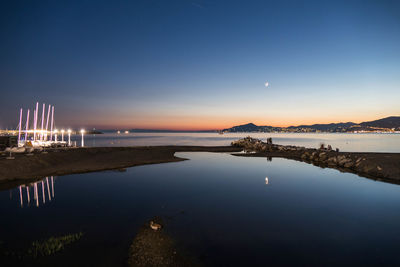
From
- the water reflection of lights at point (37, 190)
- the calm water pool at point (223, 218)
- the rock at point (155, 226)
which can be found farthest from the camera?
the water reflection of lights at point (37, 190)

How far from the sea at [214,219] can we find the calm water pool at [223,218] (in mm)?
51

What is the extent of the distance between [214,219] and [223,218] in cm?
59

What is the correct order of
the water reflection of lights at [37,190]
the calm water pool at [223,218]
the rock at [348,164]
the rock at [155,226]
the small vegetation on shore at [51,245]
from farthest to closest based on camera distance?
the rock at [348,164], the water reflection of lights at [37,190], the rock at [155,226], the calm water pool at [223,218], the small vegetation on shore at [51,245]

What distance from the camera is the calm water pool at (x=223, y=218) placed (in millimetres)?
8664

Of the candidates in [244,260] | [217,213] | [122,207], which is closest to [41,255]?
[122,207]

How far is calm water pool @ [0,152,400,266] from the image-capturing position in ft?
28.4

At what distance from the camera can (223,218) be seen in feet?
40.8

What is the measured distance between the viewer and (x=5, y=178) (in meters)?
19.9

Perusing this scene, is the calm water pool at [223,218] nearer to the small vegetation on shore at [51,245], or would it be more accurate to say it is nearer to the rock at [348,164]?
the small vegetation on shore at [51,245]

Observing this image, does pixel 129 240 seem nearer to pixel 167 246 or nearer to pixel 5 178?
pixel 167 246

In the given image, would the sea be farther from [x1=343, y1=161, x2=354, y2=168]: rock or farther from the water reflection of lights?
[x1=343, y1=161, x2=354, y2=168]: rock

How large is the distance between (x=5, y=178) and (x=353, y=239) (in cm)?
2798

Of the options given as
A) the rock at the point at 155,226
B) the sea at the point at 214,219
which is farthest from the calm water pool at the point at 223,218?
the rock at the point at 155,226

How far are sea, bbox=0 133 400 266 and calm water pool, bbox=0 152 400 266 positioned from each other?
5 cm
